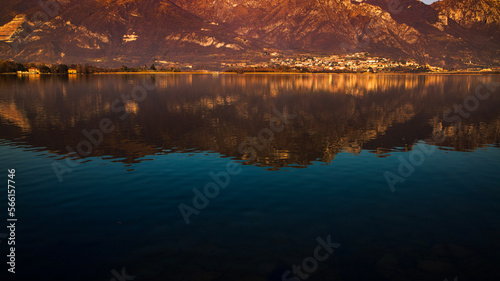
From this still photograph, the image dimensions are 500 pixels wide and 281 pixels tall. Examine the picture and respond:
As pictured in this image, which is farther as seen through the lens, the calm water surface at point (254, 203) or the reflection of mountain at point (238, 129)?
the reflection of mountain at point (238, 129)

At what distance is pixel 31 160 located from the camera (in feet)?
112

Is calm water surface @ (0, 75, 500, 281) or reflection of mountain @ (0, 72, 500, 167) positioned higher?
reflection of mountain @ (0, 72, 500, 167)

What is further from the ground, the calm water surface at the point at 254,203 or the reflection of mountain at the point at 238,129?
the reflection of mountain at the point at 238,129

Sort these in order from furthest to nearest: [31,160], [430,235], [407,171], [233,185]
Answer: [31,160]
[407,171]
[233,185]
[430,235]

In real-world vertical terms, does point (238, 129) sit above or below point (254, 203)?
above

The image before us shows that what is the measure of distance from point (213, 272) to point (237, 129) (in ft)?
123

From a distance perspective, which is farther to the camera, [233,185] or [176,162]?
[176,162]

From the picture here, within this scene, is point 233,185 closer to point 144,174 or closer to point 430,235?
point 144,174

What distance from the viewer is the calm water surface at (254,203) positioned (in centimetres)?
1617

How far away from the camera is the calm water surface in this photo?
637 inches

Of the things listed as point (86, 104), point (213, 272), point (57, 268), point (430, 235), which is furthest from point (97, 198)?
point (86, 104)

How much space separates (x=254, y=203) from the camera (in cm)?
2333

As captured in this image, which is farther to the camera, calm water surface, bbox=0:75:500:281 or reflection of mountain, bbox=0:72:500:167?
reflection of mountain, bbox=0:72:500:167

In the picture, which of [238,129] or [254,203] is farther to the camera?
[238,129]
